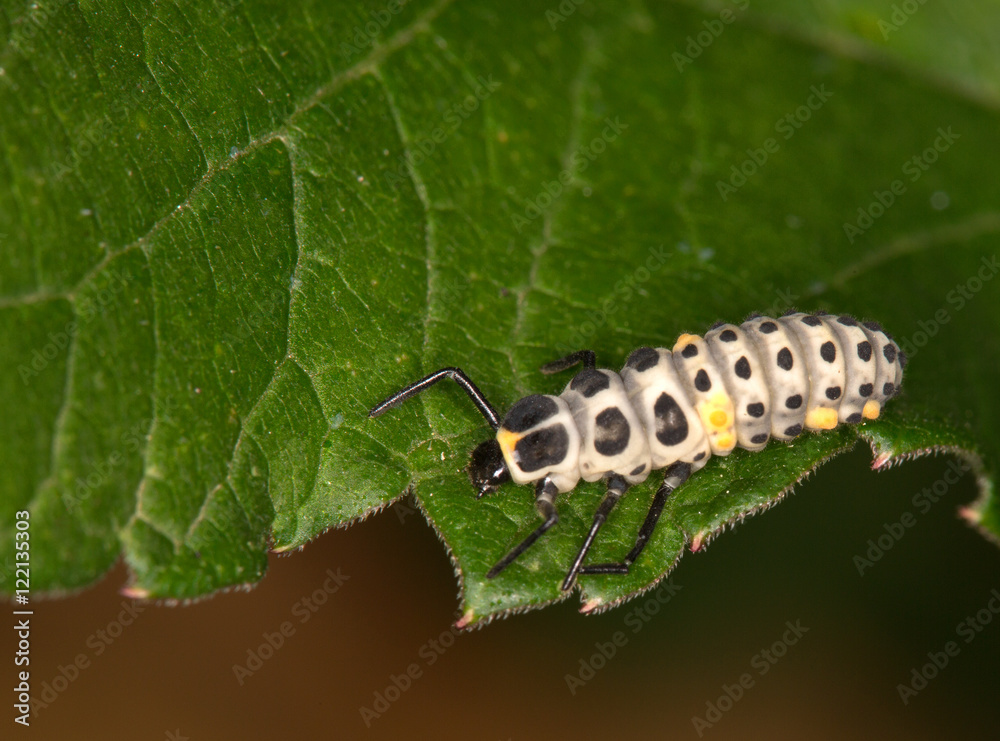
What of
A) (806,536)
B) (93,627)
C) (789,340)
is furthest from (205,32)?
(806,536)

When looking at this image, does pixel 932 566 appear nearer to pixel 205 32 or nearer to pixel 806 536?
pixel 806 536

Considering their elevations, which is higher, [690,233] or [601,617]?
[690,233]

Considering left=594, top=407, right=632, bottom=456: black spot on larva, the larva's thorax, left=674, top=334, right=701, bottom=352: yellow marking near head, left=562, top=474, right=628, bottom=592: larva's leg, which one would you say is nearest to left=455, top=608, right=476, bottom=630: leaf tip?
left=562, top=474, right=628, bottom=592: larva's leg

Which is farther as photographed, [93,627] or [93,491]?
[93,627]

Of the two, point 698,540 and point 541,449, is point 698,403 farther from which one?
point 541,449

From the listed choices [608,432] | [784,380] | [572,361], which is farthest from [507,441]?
[784,380]

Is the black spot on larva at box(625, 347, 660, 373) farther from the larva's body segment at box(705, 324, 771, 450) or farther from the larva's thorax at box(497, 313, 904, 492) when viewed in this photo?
the larva's body segment at box(705, 324, 771, 450)
